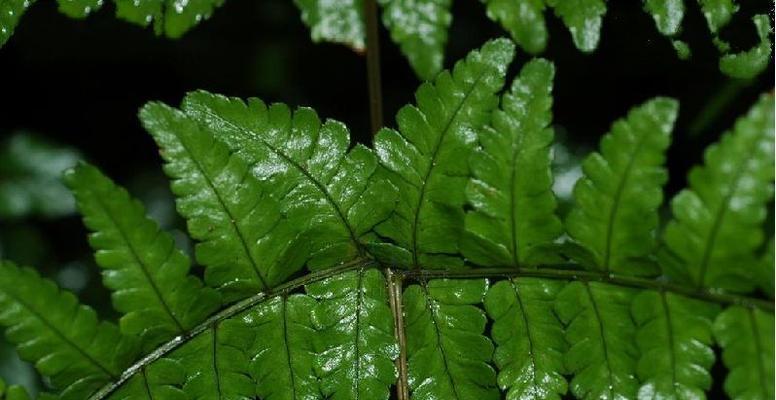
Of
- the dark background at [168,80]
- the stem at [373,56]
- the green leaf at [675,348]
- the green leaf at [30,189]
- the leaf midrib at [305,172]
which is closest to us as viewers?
the green leaf at [675,348]

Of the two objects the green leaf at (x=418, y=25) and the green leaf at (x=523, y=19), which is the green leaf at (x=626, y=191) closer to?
the green leaf at (x=523, y=19)

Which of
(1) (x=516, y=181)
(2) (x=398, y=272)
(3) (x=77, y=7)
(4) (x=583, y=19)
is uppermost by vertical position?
(3) (x=77, y=7)

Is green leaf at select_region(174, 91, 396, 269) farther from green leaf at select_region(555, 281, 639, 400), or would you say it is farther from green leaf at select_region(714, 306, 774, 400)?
green leaf at select_region(714, 306, 774, 400)

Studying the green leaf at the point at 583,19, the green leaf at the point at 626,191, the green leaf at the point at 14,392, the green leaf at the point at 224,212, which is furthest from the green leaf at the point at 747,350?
the green leaf at the point at 14,392

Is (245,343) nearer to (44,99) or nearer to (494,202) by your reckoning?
(494,202)

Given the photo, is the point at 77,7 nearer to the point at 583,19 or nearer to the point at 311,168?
the point at 311,168

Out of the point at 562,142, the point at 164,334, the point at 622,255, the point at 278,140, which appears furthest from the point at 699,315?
the point at 562,142

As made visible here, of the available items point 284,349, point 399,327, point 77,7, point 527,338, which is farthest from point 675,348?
point 77,7
